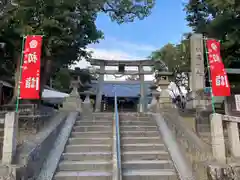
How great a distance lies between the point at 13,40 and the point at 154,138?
6679mm

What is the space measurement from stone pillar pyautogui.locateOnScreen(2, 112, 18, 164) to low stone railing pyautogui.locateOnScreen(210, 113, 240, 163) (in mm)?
3733

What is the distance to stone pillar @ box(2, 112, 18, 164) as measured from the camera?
14.0ft

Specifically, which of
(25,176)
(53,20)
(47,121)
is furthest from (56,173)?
(53,20)

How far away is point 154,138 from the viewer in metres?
6.35

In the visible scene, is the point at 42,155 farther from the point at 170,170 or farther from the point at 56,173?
the point at 170,170

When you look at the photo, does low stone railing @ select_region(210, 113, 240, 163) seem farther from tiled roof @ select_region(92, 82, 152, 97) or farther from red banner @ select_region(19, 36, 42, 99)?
tiled roof @ select_region(92, 82, 152, 97)

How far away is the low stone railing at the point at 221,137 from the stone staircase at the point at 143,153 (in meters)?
0.98

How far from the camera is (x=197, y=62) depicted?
938 cm

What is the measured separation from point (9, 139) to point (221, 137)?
3911 millimetres

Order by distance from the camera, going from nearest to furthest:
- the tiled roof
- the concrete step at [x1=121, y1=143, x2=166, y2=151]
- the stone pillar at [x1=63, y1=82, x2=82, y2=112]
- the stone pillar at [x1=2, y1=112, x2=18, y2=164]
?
the stone pillar at [x1=2, y1=112, x2=18, y2=164] < the concrete step at [x1=121, y1=143, x2=166, y2=151] < the stone pillar at [x1=63, y1=82, x2=82, y2=112] < the tiled roof

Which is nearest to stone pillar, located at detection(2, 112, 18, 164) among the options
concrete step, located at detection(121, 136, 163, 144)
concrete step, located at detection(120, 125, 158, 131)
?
concrete step, located at detection(121, 136, 163, 144)

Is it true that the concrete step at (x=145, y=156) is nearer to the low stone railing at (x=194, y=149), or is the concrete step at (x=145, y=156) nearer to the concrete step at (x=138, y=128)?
the low stone railing at (x=194, y=149)

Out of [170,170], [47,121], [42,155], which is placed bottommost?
[170,170]

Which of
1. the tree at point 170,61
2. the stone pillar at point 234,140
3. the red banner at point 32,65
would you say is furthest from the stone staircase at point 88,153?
the tree at point 170,61
